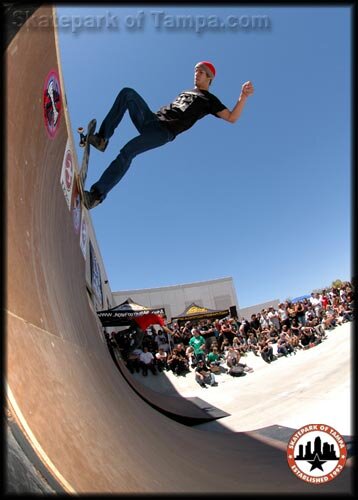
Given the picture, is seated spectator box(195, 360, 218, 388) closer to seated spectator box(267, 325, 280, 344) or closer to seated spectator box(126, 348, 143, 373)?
seated spectator box(267, 325, 280, 344)

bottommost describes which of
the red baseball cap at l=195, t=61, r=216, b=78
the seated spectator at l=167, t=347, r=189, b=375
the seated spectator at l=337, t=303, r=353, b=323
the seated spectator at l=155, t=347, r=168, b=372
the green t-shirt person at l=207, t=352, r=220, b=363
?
the seated spectator at l=155, t=347, r=168, b=372

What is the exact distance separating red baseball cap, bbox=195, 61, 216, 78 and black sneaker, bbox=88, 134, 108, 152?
4.32ft

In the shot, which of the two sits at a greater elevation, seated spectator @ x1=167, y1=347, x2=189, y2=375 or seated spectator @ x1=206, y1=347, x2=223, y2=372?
seated spectator @ x1=206, y1=347, x2=223, y2=372

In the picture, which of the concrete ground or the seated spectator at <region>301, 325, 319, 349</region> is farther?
the seated spectator at <region>301, 325, 319, 349</region>

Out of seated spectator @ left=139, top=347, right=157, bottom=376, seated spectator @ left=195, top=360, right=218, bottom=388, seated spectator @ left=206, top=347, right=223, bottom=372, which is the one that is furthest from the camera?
seated spectator @ left=139, top=347, right=157, bottom=376

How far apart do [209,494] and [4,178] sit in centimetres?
185

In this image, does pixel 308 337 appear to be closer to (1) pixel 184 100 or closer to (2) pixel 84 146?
(1) pixel 184 100

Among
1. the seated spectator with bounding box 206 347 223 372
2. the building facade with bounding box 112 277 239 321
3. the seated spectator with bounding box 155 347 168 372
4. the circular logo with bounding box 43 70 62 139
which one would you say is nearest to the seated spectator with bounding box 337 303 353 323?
the circular logo with bounding box 43 70 62 139

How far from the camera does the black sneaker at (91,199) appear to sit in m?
2.45

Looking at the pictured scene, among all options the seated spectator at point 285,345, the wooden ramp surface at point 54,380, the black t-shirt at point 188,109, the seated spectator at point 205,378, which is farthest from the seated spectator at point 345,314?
the seated spectator at point 205,378

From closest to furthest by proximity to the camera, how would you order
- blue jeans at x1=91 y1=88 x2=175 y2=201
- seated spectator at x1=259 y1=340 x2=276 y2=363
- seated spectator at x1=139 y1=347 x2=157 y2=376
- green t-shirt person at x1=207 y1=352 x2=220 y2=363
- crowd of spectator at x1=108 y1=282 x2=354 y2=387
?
blue jeans at x1=91 y1=88 x2=175 y2=201
crowd of spectator at x1=108 y1=282 x2=354 y2=387
seated spectator at x1=259 y1=340 x2=276 y2=363
green t-shirt person at x1=207 y1=352 x2=220 y2=363
seated spectator at x1=139 y1=347 x2=157 y2=376

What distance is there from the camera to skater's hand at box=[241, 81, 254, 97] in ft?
8.02

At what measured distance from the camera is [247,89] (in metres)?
2.48

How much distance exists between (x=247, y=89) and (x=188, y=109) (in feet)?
1.98
